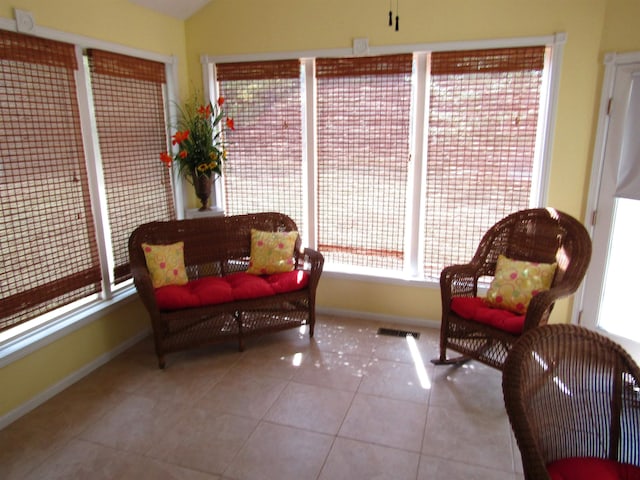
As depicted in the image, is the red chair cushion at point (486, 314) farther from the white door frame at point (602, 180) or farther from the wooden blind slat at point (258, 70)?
the wooden blind slat at point (258, 70)

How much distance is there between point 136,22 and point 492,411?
11.9ft

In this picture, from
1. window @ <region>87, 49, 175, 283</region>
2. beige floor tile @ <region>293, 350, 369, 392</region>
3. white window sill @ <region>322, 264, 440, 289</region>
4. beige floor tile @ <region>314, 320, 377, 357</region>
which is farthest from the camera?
white window sill @ <region>322, 264, 440, 289</region>

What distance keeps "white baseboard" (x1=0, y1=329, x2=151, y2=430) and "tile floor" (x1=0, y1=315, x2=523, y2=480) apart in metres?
0.05

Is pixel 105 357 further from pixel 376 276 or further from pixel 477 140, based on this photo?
pixel 477 140

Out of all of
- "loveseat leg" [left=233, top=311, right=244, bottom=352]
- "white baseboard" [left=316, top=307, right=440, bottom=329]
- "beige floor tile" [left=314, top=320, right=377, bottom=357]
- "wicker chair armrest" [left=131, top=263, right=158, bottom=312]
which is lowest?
"beige floor tile" [left=314, top=320, right=377, bottom=357]

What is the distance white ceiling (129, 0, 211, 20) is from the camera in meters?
3.48

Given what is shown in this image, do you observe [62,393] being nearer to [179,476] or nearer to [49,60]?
[179,476]

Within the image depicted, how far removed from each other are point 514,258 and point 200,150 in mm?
2523

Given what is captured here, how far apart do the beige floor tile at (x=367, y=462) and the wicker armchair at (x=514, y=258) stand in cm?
90

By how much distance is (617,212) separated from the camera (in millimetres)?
3111

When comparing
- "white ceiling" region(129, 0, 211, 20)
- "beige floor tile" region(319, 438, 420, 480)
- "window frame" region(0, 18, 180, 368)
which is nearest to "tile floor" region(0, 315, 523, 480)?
"beige floor tile" region(319, 438, 420, 480)

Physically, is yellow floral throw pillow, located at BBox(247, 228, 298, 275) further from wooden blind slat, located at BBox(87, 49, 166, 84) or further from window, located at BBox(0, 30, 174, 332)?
wooden blind slat, located at BBox(87, 49, 166, 84)

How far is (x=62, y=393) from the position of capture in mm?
2920

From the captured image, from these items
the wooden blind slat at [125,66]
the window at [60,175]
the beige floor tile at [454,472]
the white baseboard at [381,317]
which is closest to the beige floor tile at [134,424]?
the window at [60,175]
